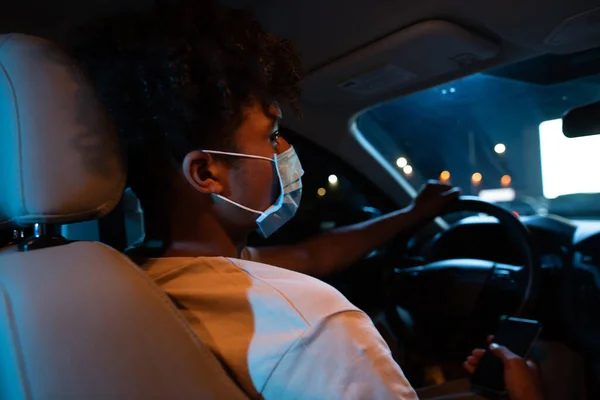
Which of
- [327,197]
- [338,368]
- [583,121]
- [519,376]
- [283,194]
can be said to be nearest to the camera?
[338,368]

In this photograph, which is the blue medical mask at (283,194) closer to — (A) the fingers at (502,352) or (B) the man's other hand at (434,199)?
(A) the fingers at (502,352)

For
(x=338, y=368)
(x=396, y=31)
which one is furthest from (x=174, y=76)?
(x=396, y=31)

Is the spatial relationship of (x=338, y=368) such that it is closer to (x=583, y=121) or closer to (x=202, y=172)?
(x=202, y=172)

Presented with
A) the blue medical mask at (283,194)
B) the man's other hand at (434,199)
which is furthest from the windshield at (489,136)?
the blue medical mask at (283,194)

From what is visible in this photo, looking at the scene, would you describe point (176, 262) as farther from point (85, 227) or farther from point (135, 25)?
point (85, 227)

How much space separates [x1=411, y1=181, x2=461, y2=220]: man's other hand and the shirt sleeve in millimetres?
1283

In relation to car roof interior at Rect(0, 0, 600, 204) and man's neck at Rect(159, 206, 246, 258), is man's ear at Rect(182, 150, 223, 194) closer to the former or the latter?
man's neck at Rect(159, 206, 246, 258)

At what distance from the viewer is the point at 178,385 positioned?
971 mm

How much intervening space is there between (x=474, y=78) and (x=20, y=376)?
1.89 meters

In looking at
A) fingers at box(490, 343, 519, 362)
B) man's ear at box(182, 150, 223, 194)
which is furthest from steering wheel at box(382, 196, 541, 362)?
man's ear at box(182, 150, 223, 194)

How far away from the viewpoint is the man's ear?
121 centimetres

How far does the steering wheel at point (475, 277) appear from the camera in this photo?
1900 mm

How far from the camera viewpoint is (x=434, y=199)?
7.23 feet

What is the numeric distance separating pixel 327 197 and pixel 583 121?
3.87ft
